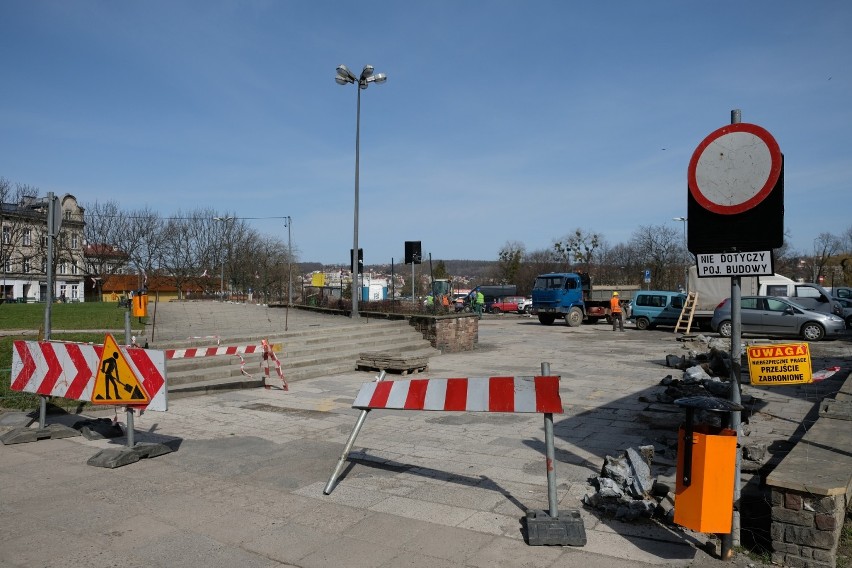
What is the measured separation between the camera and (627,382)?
41.1 ft

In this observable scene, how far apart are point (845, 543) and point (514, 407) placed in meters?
2.48

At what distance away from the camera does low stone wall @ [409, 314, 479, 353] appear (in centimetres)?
1830

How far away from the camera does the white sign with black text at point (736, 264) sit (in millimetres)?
4066

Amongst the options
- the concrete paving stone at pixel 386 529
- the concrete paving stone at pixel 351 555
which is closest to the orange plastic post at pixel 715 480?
the concrete paving stone at pixel 386 529

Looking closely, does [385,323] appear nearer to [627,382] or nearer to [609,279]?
[627,382]

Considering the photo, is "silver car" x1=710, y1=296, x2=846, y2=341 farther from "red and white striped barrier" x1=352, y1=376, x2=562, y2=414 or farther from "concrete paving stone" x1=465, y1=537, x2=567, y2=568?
"concrete paving stone" x1=465, y1=537, x2=567, y2=568

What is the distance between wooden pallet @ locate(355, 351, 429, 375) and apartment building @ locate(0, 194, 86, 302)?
1485 inches

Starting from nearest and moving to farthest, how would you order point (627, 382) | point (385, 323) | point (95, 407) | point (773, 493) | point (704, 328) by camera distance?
point (773, 493)
point (95, 407)
point (627, 382)
point (385, 323)
point (704, 328)

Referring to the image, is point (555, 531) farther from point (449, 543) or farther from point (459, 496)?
point (459, 496)

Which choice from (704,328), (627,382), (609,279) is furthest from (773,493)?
(609,279)

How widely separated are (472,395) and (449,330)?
13623 mm

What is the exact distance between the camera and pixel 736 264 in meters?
4.16

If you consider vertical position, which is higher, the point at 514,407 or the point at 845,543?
the point at 514,407

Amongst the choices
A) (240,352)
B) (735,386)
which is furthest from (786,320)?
(735,386)
